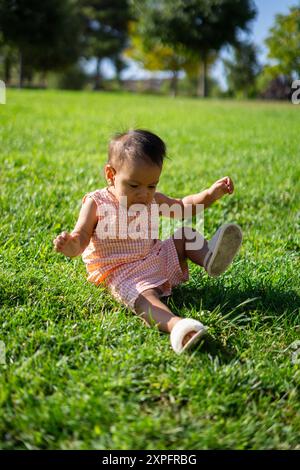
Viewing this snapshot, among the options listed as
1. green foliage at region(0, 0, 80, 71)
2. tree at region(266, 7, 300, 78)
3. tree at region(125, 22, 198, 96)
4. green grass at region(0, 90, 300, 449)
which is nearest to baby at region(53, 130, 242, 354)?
green grass at region(0, 90, 300, 449)

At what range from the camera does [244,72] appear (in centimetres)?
4078

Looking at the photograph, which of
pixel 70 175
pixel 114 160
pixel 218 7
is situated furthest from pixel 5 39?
pixel 114 160

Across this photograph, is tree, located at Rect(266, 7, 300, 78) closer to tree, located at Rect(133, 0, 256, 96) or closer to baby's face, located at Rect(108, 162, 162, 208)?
tree, located at Rect(133, 0, 256, 96)

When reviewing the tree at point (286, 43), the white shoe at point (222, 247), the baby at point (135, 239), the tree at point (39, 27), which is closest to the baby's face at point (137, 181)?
the baby at point (135, 239)

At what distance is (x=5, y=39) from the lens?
95.7 ft

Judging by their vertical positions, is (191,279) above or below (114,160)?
below

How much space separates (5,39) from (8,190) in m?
27.9

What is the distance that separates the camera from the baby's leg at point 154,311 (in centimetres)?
217

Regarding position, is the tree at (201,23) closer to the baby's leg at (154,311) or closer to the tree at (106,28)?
the tree at (106,28)

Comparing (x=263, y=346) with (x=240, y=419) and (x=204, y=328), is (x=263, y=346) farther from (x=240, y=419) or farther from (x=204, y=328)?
(x=240, y=419)

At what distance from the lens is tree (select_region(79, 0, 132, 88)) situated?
47.0m

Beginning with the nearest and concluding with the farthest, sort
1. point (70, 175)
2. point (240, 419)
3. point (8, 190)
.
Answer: point (240, 419) → point (8, 190) → point (70, 175)
